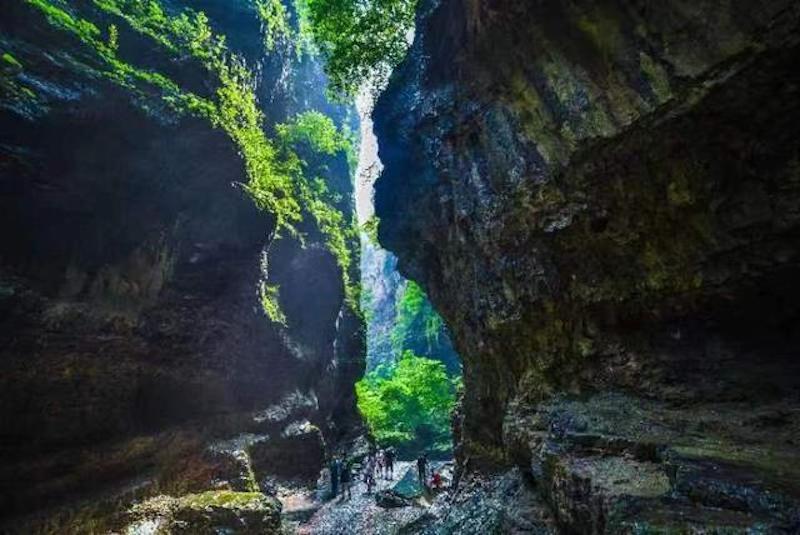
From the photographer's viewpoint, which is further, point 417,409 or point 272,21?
point 417,409

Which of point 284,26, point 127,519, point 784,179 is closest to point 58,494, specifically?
point 127,519

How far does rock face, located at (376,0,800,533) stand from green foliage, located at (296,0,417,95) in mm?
6191

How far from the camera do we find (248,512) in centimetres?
1530

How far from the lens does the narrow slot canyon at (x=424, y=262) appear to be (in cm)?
822

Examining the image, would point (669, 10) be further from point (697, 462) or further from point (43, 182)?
point (43, 182)

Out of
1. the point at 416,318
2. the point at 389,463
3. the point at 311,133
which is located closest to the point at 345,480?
the point at 389,463

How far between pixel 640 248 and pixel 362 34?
1590 centimetres

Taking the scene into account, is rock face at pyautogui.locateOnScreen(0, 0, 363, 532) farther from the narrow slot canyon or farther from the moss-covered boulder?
the moss-covered boulder

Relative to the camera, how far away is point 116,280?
63.6 feet

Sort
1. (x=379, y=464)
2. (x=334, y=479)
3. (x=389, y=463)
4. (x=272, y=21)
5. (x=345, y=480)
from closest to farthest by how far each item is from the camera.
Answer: (x=334, y=479) < (x=345, y=480) < (x=389, y=463) < (x=379, y=464) < (x=272, y=21)

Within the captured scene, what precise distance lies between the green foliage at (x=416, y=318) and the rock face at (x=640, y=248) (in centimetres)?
3423

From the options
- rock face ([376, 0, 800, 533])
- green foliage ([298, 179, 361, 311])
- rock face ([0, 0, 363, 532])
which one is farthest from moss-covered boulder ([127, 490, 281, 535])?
green foliage ([298, 179, 361, 311])

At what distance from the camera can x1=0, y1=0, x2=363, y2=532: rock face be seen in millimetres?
16781

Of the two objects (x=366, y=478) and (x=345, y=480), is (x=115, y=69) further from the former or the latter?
(x=366, y=478)
